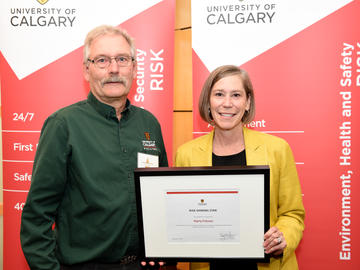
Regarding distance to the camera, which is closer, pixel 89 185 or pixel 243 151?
pixel 89 185

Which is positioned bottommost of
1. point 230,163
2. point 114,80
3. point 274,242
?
point 274,242

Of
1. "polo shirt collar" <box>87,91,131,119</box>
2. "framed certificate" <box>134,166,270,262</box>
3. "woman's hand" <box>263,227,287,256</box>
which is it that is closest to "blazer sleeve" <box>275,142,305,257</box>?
"woman's hand" <box>263,227,287,256</box>

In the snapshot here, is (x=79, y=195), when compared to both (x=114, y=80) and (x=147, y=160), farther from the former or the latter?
(x=114, y=80)

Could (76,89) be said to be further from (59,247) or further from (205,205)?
(205,205)

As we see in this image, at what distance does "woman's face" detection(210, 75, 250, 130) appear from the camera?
2008 mm

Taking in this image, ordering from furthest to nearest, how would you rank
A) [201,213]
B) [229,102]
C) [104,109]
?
[229,102]
[104,109]
[201,213]

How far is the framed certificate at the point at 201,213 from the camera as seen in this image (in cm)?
169

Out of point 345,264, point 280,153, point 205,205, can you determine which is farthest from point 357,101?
point 205,205

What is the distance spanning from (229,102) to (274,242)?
2.65ft

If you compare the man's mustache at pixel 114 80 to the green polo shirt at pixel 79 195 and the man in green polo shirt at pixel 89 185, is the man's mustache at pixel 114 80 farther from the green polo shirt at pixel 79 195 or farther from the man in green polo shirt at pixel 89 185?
the green polo shirt at pixel 79 195

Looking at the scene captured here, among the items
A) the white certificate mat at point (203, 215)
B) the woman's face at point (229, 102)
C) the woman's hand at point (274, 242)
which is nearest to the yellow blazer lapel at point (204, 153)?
the woman's face at point (229, 102)

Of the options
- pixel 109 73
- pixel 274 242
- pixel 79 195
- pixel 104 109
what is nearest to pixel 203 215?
pixel 274 242

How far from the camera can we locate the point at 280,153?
1977mm

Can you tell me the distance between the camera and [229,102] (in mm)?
1995
